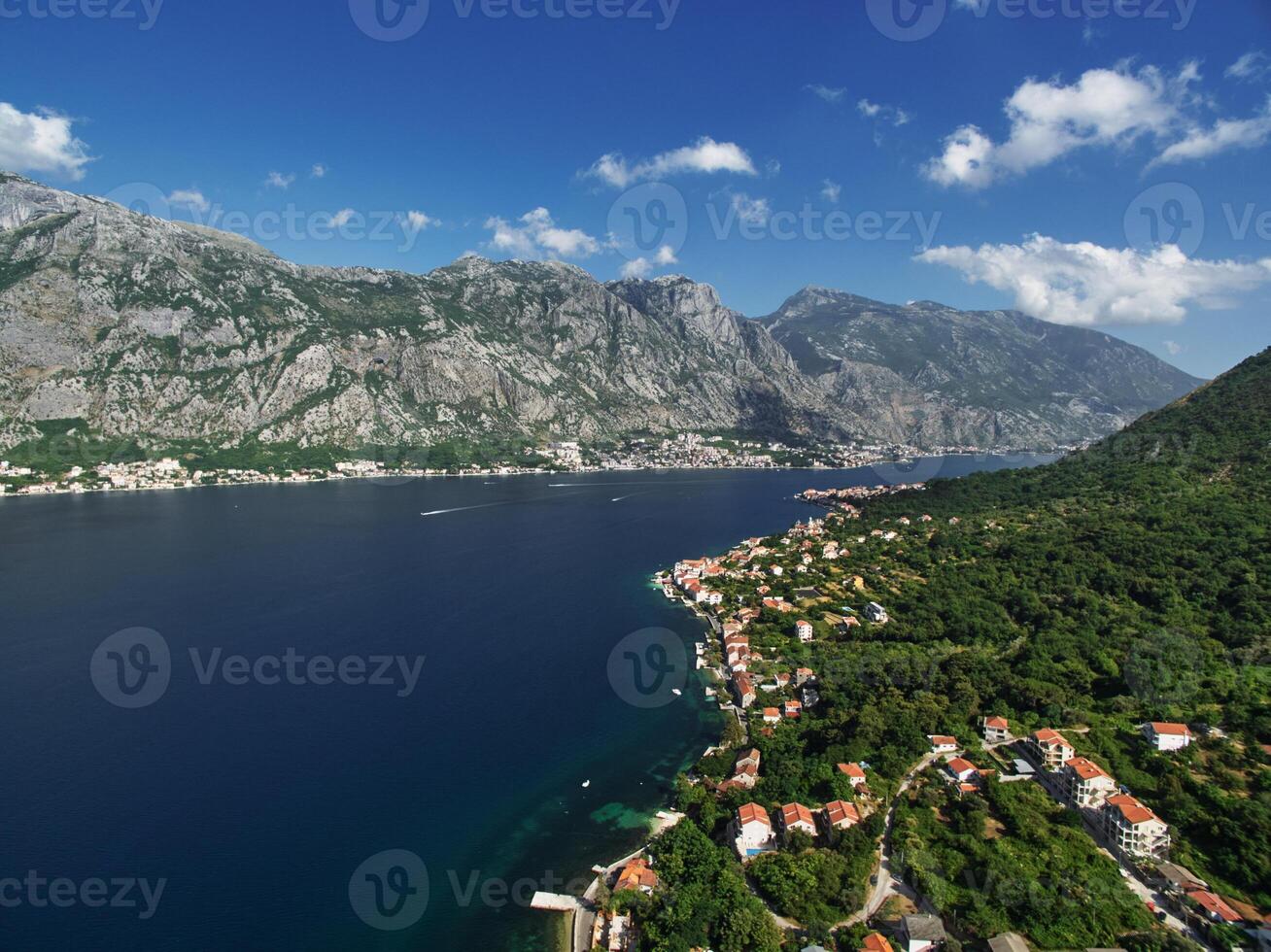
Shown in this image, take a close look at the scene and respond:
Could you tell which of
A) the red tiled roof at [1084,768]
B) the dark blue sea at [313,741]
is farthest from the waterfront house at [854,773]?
the red tiled roof at [1084,768]

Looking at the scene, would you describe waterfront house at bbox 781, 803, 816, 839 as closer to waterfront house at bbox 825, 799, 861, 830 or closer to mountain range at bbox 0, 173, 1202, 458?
waterfront house at bbox 825, 799, 861, 830

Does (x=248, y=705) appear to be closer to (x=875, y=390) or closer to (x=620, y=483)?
(x=620, y=483)

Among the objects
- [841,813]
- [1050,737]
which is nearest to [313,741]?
[841,813]

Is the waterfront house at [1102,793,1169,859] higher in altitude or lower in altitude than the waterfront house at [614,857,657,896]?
higher

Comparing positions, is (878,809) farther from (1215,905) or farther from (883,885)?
(1215,905)

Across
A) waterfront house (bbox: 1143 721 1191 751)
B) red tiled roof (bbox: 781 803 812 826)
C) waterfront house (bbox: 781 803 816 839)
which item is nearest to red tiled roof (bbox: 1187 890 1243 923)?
waterfront house (bbox: 1143 721 1191 751)

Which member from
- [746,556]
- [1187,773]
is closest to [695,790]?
[1187,773]
